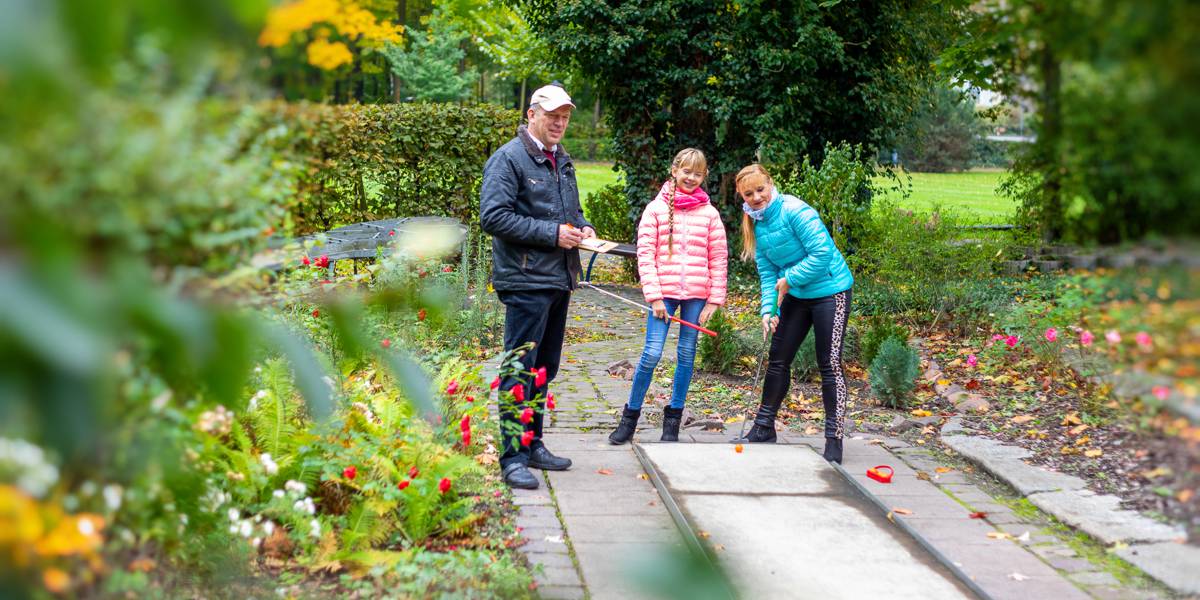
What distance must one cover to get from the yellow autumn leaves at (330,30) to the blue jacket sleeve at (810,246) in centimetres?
442

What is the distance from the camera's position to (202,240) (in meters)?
1.47

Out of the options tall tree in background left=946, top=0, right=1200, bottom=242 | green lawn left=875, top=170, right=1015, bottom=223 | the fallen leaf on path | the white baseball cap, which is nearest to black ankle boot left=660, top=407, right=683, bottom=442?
the white baseball cap

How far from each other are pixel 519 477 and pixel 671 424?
139 centimetres

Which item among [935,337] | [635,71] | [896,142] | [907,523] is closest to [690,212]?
[907,523]

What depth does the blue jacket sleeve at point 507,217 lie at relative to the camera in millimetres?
5129

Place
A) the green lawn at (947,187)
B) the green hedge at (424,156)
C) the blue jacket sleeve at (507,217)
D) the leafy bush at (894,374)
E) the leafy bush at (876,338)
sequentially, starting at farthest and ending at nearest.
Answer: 1. the green lawn at (947,187)
2. the green hedge at (424,156)
3. the leafy bush at (876,338)
4. the leafy bush at (894,374)
5. the blue jacket sleeve at (507,217)

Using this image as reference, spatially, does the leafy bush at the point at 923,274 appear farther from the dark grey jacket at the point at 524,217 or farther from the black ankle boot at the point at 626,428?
the dark grey jacket at the point at 524,217

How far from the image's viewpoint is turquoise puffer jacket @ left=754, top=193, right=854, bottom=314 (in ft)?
19.0

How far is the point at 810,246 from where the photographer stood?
5789 millimetres

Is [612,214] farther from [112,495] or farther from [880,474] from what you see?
[112,495]

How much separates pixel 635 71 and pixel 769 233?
7464mm

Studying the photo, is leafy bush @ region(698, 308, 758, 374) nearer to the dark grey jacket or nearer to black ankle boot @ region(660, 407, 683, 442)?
black ankle boot @ region(660, 407, 683, 442)

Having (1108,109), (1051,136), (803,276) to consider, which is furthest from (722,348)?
(1108,109)

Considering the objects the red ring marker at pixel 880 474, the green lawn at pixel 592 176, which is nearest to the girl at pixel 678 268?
the red ring marker at pixel 880 474
